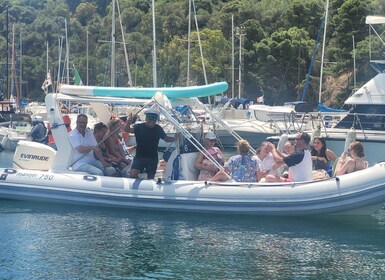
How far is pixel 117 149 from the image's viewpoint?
13594mm

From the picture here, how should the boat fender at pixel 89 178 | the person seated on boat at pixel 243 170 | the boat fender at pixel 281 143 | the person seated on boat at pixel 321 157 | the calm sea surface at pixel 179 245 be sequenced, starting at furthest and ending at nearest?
1. the boat fender at pixel 281 143
2. the person seated on boat at pixel 321 157
3. the boat fender at pixel 89 178
4. the person seated on boat at pixel 243 170
5. the calm sea surface at pixel 179 245

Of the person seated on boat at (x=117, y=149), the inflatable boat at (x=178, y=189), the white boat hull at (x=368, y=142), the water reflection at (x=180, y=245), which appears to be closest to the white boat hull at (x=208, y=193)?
the inflatable boat at (x=178, y=189)

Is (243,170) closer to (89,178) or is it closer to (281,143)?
(89,178)

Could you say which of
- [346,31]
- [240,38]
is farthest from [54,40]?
[346,31]

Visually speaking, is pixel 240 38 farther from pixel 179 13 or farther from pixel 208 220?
Answer: pixel 208 220

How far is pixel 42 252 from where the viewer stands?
10234 mm

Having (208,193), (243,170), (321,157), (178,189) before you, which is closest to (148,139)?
(178,189)

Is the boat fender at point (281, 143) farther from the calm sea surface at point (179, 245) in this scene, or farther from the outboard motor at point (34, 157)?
the outboard motor at point (34, 157)

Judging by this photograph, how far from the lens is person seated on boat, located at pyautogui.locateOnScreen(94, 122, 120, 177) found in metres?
13.2

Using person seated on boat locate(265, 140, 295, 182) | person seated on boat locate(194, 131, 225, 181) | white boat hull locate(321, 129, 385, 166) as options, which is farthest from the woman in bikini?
white boat hull locate(321, 129, 385, 166)

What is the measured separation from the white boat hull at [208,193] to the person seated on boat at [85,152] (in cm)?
22

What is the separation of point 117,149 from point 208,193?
2.14 metres

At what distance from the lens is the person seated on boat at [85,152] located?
1296 centimetres

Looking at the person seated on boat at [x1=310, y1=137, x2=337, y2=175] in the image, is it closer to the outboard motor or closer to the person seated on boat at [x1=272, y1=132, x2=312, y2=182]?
the person seated on boat at [x1=272, y1=132, x2=312, y2=182]
